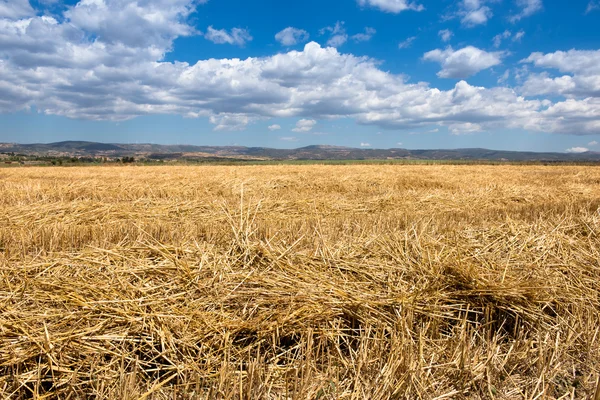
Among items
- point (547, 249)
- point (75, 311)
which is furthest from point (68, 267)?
point (547, 249)

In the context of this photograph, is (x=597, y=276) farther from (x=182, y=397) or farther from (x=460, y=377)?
(x=182, y=397)

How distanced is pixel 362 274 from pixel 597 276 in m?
2.66

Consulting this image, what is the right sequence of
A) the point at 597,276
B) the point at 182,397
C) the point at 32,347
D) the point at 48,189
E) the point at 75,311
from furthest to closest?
the point at 48,189
the point at 597,276
the point at 75,311
the point at 32,347
the point at 182,397

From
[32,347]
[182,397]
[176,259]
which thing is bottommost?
[182,397]

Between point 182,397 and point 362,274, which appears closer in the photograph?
point 182,397

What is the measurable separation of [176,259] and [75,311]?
1101mm

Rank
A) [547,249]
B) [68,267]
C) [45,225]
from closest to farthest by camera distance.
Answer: [68,267], [547,249], [45,225]

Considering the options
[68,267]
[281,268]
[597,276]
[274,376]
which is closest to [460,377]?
[274,376]

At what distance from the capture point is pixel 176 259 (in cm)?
395

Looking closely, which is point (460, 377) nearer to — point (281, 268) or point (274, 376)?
point (274, 376)

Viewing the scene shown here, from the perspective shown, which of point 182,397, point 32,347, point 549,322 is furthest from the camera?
point 549,322

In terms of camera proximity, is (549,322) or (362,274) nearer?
(549,322)

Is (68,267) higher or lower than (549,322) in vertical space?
higher

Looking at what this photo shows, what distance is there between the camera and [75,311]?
300 centimetres
